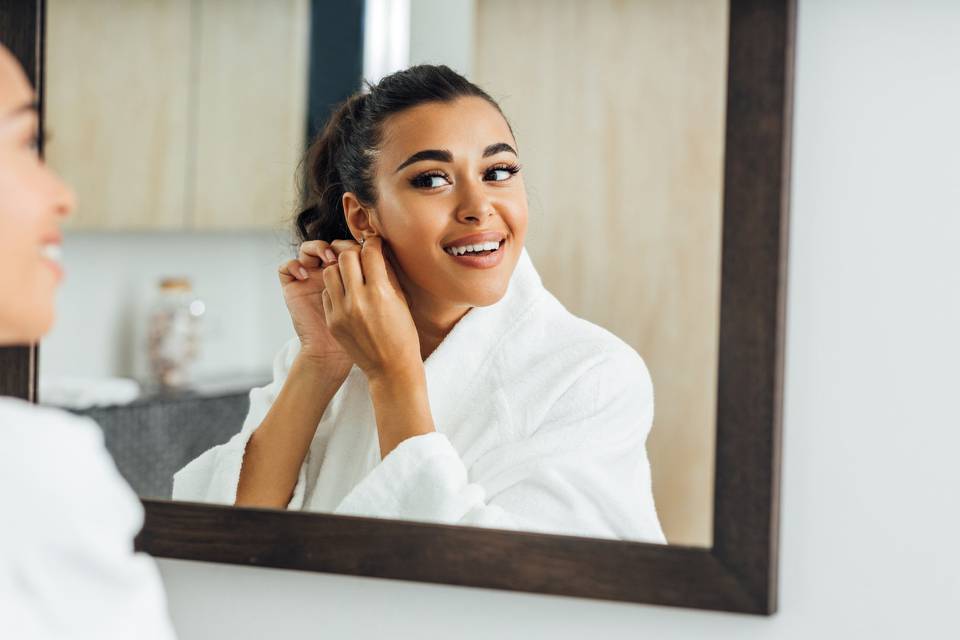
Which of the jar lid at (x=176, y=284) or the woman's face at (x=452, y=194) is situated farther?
the jar lid at (x=176, y=284)

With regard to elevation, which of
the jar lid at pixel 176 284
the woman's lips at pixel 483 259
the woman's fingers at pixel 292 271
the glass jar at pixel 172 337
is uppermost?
the woman's lips at pixel 483 259

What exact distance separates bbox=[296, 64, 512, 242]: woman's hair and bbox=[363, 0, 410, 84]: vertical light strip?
0.03 feet

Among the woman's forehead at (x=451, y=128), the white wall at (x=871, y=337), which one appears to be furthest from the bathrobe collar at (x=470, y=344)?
the white wall at (x=871, y=337)

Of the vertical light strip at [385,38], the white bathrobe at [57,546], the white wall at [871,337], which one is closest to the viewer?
the white bathrobe at [57,546]

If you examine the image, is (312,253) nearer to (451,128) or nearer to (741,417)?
(451,128)

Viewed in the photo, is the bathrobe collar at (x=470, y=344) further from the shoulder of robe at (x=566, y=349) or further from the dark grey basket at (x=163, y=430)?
the dark grey basket at (x=163, y=430)

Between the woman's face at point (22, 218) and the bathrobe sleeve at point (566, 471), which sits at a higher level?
the woman's face at point (22, 218)

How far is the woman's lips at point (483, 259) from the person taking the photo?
0.92 m

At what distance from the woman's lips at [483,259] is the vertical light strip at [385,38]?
17 cm

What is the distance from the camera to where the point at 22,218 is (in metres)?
0.60

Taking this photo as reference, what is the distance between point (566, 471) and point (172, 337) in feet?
1.31

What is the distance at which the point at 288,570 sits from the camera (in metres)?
0.98

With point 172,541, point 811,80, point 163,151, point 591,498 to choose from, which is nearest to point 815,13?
point 811,80

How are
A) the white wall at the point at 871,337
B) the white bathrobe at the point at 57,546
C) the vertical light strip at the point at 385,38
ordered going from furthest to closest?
the vertical light strip at the point at 385,38, the white wall at the point at 871,337, the white bathrobe at the point at 57,546
